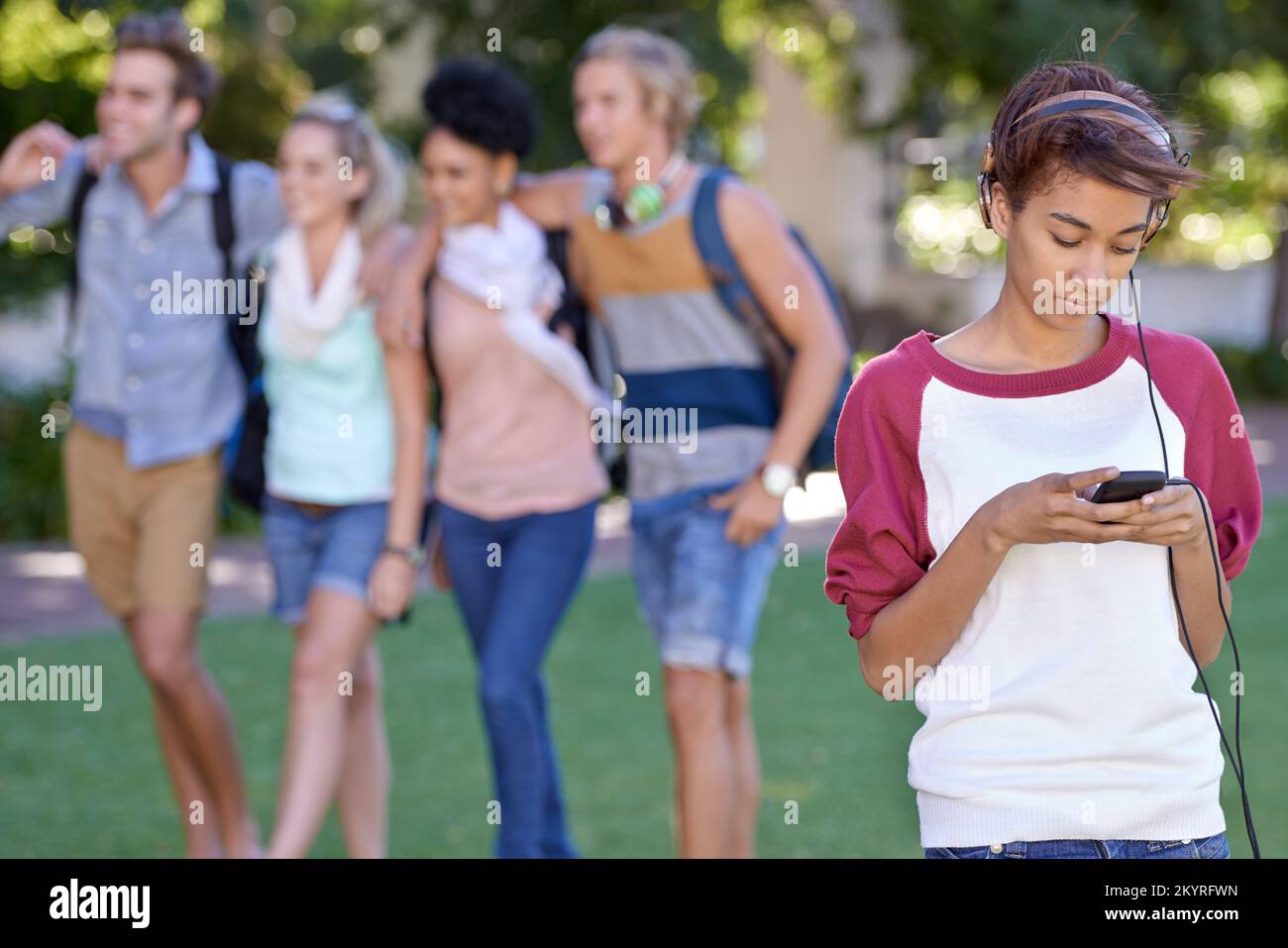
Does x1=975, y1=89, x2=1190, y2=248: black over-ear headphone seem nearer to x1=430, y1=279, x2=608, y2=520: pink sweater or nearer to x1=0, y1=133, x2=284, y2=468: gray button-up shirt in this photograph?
x1=430, y1=279, x2=608, y2=520: pink sweater

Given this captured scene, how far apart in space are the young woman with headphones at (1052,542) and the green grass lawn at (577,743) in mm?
3028

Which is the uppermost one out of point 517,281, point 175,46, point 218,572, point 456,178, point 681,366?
point 175,46

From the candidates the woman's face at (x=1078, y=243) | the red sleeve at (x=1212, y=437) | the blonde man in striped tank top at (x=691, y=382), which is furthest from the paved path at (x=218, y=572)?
the woman's face at (x=1078, y=243)

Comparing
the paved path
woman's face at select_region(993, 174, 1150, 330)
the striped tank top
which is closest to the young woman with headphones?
woman's face at select_region(993, 174, 1150, 330)

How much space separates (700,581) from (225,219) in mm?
1787

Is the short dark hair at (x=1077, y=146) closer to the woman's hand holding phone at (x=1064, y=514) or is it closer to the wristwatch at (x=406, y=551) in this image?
the woman's hand holding phone at (x=1064, y=514)

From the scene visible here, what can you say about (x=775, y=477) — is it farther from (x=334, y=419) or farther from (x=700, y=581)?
(x=334, y=419)

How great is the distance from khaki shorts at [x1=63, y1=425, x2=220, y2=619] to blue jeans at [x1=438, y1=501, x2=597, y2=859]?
2.53ft

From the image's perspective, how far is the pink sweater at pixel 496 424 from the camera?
4574 millimetres

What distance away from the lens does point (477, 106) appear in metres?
4.67

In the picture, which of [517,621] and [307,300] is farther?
[307,300]

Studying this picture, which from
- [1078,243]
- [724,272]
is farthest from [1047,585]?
[724,272]
